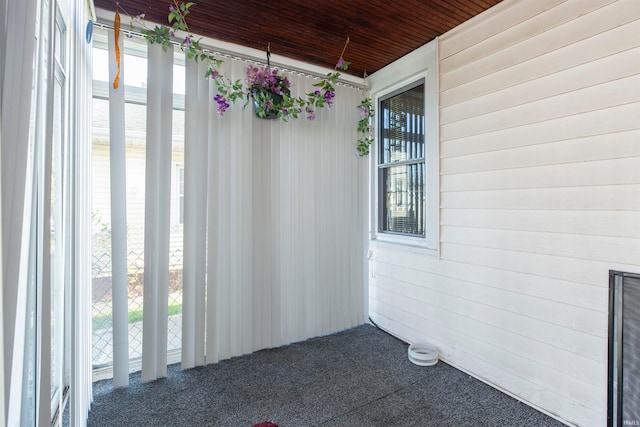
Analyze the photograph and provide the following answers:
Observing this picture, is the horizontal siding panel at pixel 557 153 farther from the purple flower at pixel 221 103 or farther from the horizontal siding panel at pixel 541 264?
the purple flower at pixel 221 103

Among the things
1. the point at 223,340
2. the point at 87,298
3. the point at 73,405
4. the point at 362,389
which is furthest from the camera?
the point at 223,340

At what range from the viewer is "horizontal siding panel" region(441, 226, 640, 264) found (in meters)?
1.59

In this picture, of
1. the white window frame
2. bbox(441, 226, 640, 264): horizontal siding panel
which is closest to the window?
the white window frame

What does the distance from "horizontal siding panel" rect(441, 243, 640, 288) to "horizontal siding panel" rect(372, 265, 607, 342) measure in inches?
6.0

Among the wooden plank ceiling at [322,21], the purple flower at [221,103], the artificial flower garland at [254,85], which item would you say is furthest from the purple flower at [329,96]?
the purple flower at [221,103]

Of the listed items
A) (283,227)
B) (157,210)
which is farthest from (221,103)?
(283,227)

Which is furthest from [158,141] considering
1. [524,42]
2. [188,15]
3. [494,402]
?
[494,402]

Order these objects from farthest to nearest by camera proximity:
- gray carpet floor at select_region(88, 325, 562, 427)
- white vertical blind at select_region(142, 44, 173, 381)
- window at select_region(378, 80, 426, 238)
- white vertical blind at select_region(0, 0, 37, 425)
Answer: window at select_region(378, 80, 426, 238) → white vertical blind at select_region(142, 44, 173, 381) → gray carpet floor at select_region(88, 325, 562, 427) → white vertical blind at select_region(0, 0, 37, 425)

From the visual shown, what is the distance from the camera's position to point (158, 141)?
2268mm

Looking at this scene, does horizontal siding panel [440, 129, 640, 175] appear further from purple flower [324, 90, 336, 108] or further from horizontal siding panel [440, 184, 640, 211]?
purple flower [324, 90, 336, 108]

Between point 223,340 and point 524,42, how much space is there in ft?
10.0

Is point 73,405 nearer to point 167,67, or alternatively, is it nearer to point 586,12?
point 167,67

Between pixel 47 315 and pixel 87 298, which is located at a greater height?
pixel 47 315

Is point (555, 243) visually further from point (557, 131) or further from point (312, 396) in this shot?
point (312, 396)
